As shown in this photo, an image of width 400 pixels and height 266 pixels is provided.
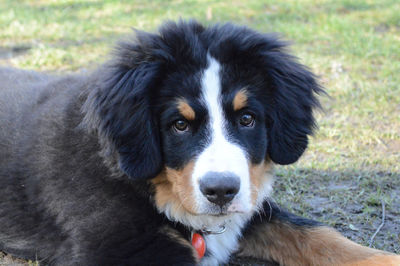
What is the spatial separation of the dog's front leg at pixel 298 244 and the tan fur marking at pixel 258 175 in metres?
0.29

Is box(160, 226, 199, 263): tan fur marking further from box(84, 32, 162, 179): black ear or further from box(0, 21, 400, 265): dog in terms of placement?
box(84, 32, 162, 179): black ear

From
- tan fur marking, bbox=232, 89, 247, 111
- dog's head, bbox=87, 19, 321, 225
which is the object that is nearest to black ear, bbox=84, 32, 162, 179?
dog's head, bbox=87, 19, 321, 225

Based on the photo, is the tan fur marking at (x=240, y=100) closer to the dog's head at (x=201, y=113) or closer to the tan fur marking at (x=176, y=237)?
the dog's head at (x=201, y=113)

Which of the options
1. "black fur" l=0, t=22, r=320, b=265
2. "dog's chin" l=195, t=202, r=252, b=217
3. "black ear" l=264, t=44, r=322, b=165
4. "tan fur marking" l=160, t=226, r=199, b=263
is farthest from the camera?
"black ear" l=264, t=44, r=322, b=165

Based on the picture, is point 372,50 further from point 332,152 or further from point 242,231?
point 242,231

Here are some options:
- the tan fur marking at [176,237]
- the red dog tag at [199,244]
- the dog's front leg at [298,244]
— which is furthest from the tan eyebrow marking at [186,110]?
the dog's front leg at [298,244]

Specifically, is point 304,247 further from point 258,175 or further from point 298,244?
point 258,175

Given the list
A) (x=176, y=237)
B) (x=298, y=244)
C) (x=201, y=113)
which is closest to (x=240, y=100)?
(x=201, y=113)

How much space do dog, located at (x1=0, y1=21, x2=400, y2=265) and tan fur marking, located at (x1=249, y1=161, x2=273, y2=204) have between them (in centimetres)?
1

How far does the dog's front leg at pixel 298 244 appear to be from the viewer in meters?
3.28

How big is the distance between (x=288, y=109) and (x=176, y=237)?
1.00 m

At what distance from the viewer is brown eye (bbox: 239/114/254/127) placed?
10.0 feet

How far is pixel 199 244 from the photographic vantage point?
3299 millimetres

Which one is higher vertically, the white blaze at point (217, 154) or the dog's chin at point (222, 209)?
the white blaze at point (217, 154)
